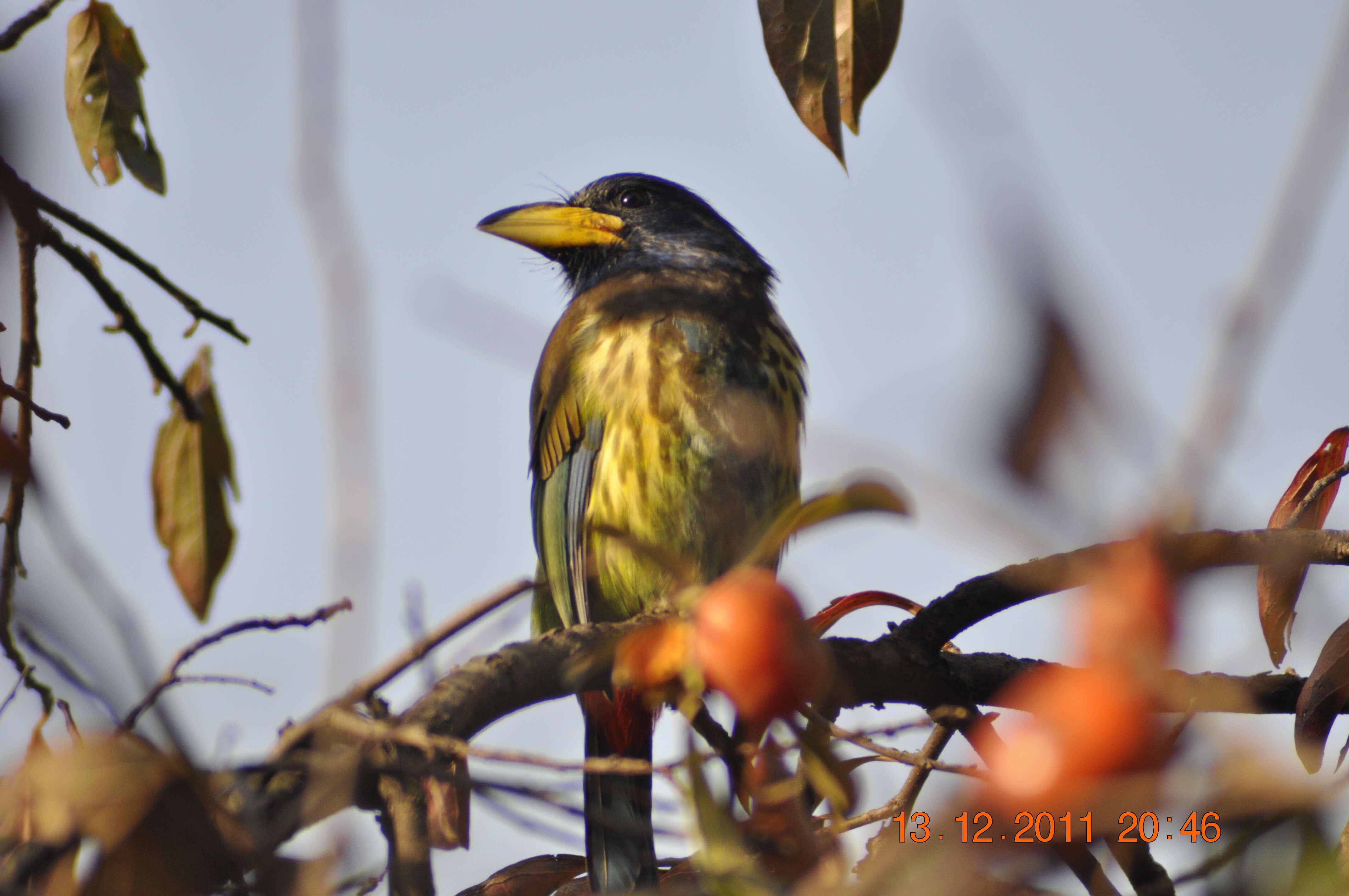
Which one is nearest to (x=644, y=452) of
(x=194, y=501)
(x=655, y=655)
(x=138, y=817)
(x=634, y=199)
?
(x=194, y=501)

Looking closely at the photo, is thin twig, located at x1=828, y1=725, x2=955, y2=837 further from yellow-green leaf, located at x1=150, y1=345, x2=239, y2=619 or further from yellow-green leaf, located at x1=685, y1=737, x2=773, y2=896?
yellow-green leaf, located at x1=150, y1=345, x2=239, y2=619

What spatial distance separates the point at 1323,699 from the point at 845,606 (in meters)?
0.63

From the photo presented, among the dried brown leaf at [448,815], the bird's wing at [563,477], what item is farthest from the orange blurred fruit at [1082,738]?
the bird's wing at [563,477]

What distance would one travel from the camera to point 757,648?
0.91m

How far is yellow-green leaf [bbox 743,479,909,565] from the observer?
33.9 inches

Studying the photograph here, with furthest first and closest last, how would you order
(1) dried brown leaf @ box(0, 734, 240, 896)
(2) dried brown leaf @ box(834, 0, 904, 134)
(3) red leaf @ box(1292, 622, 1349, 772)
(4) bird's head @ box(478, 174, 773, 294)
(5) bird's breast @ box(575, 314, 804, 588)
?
(4) bird's head @ box(478, 174, 773, 294) → (5) bird's breast @ box(575, 314, 804, 588) → (2) dried brown leaf @ box(834, 0, 904, 134) → (3) red leaf @ box(1292, 622, 1349, 772) → (1) dried brown leaf @ box(0, 734, 240, 896)

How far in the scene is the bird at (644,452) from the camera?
107 inches

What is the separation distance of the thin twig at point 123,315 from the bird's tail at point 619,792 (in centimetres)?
96

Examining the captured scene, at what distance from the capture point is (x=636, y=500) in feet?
9.43

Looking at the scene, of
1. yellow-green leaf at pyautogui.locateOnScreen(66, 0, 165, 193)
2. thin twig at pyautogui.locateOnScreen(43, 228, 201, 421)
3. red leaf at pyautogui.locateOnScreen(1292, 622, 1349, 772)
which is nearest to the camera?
red leaf at pyautogui.locateOnScreen(1292, 622, 1349, 772)

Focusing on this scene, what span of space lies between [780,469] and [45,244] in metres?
1.83

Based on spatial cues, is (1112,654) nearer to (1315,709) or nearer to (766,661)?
(766,661)
